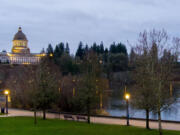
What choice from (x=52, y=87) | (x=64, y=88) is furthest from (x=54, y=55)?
(x=52, y=87)

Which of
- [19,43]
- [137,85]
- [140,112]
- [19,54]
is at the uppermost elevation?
[19,43]

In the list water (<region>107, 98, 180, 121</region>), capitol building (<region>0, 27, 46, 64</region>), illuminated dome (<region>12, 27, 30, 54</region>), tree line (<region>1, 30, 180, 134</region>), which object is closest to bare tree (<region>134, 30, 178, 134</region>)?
tree line (<region>1, 30, 180, 134</region>)

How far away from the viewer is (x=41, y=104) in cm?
2567

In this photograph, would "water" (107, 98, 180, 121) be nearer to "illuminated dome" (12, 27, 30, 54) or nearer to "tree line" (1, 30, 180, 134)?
"tree line" (1, 30, 180, 134)

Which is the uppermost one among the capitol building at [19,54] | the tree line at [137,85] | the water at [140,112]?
the capitol building at [19,54]

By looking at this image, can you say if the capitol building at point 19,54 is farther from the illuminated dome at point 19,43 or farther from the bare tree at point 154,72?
the bare tree at point 154,72

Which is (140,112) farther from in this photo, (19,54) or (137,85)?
(19,54)

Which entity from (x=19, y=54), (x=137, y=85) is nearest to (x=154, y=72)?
(x=137, y=85)

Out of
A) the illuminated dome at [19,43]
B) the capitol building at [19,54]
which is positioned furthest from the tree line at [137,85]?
the illuminated dome at [19,43]

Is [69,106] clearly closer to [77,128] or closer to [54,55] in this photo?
[77,128]

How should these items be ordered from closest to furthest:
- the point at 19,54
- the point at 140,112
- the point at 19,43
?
the point at 140,112
the point at 19,54
the point at 19,43

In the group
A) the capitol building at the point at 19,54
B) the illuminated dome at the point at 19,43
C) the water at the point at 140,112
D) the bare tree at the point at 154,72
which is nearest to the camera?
the bare tree at the point at 154,72

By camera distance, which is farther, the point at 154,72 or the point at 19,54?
the point at 19,54

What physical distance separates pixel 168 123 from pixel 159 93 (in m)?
5.97
